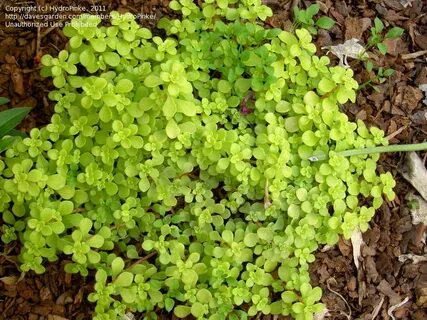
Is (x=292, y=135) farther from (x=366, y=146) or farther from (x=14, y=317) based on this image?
(x=14, y=317)

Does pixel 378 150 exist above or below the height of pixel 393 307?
above

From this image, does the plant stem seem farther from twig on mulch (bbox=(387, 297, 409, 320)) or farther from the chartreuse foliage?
twig on mulch (bbox=(387, 297, 409, 320))

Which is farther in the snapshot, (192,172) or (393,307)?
(393,307)

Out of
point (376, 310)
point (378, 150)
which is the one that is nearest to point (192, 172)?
point (378, 150)

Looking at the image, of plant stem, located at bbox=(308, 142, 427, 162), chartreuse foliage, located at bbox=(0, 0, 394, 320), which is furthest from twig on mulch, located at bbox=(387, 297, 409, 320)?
plant stem, located at bbox=(308, 142, 427, 162)

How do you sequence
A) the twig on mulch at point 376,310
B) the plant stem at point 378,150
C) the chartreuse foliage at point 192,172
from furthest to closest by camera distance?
the twig on mulch at point 376,310, the plant stem at point 378,150, the chartreuse foliage at point 192,172

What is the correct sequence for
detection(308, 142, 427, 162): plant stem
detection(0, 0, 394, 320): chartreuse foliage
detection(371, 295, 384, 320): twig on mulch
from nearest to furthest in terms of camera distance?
1. detection(0, 0, 394, 320): chartreuse foliage
2. detection(308, 142, 427, 162): plant stem
3. detection(371, 295, 384, 320): twig on mulch

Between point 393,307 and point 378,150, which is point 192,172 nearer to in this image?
point 378,150

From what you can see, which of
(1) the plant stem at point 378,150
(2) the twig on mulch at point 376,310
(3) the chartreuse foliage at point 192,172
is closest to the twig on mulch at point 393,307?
(2) the twig on mulch at point 376,310

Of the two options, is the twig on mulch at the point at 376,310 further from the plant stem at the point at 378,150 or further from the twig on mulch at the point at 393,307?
the plant stem at the point at 378,150
